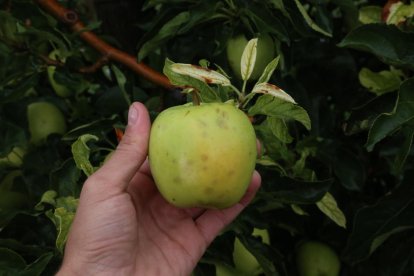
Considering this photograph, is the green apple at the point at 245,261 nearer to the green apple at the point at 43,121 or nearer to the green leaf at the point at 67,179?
the green leaf at the point at 67,179

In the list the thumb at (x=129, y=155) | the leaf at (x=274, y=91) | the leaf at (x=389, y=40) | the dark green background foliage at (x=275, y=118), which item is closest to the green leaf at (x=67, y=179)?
the dark green background foliage at (x=275, y=118)

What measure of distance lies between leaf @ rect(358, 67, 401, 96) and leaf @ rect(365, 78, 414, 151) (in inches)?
9.3

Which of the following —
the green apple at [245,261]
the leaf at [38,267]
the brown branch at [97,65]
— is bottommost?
the green apple at [245,261]

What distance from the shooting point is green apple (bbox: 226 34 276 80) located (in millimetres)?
1022

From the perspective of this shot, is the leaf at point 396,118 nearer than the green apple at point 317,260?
Yes

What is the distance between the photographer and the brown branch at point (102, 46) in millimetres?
1181

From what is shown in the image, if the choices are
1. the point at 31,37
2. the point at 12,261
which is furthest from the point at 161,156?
the point at 31,37

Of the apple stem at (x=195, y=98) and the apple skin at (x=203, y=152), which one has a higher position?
the apple stem at (x=195, y=98)

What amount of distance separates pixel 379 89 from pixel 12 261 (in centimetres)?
76

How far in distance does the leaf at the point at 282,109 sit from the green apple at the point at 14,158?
29.4 inches

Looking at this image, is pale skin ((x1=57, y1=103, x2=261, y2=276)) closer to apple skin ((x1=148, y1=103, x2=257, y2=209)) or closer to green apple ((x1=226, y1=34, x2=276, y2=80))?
apple skin ((x1=148, y1=103, x2=257, y2=209))

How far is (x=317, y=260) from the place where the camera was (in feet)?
3.75

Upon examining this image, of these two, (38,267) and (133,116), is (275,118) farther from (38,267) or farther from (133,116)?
(38,267)

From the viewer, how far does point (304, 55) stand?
3.90 feet
